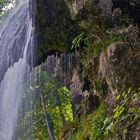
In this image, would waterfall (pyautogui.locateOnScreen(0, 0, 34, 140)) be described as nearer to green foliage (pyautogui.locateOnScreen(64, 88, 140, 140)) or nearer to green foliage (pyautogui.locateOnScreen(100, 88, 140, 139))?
green foliage (pyautogui.locateOnScreen(64, 88, 140, 140))

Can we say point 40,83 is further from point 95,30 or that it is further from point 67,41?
point 95,30

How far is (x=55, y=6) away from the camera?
970 cm

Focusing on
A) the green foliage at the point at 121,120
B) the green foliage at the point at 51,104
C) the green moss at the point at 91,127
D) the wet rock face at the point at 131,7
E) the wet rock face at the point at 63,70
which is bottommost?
the green foliage at the point at 51,104

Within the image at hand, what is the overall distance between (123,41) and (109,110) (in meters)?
1.27

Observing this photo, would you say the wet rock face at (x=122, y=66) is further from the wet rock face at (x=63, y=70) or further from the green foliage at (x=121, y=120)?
the wet rock face at (x=63, y=70)

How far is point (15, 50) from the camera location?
12008mm

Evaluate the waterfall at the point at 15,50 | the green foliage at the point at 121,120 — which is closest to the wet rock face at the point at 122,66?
the green foliage at the point at 121,120

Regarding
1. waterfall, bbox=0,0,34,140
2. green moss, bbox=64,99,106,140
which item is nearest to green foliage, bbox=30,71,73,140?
waterfall, bbox=0,0,34,140

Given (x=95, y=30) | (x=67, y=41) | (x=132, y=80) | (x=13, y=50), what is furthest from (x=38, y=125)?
(x=132, y=80)

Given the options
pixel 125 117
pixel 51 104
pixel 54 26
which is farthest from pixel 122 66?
pixel 51 104

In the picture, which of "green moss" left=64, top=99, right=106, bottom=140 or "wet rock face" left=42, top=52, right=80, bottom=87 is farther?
"wet rock face" left=42, top=52, right=80, bottom=87

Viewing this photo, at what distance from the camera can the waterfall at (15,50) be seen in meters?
11.8

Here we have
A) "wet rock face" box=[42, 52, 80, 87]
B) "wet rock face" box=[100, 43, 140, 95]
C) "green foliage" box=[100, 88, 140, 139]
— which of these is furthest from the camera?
Result: "wet rock face" box=[42, 52, 80, 87]

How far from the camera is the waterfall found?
11789 millimetres
